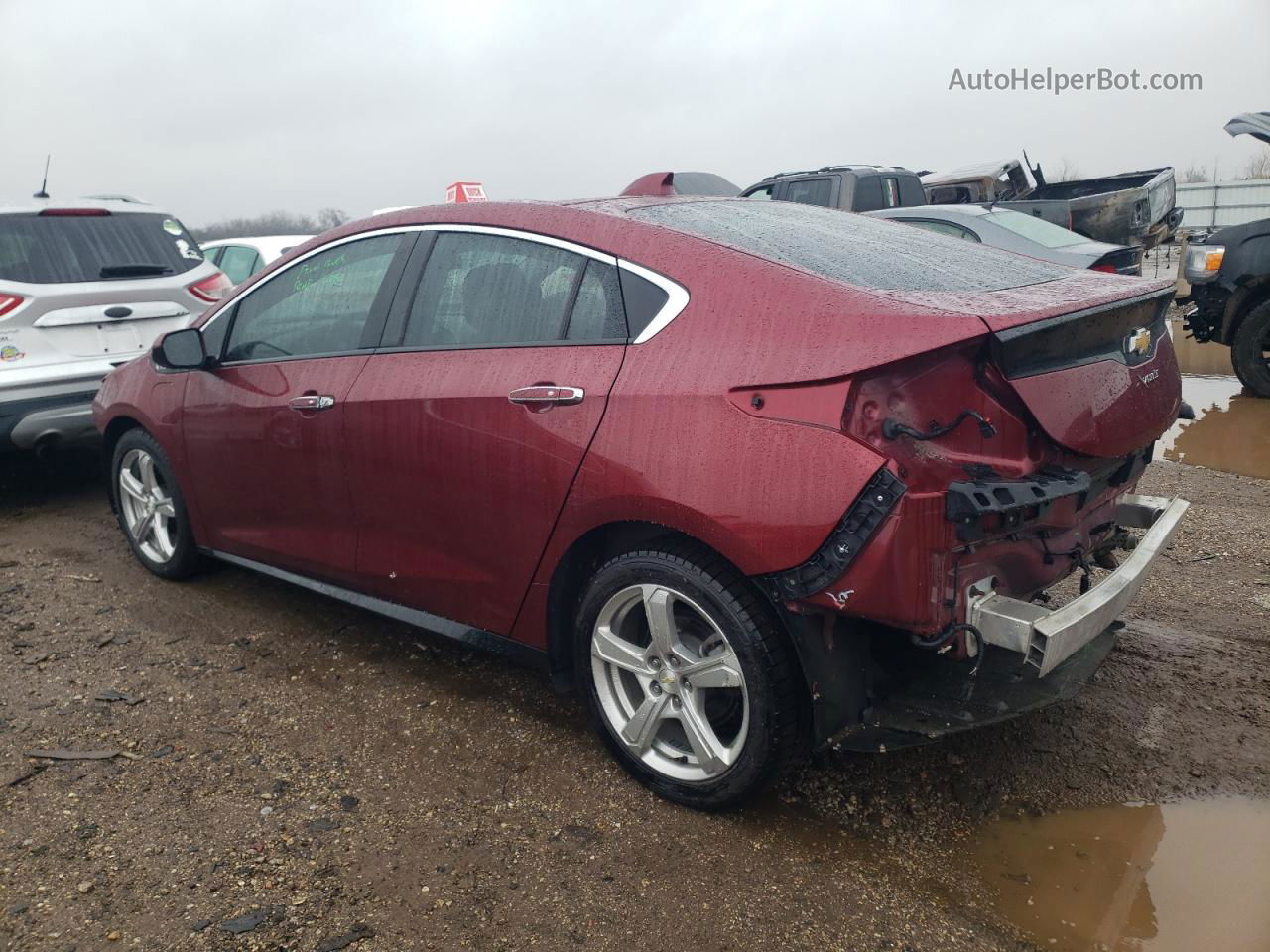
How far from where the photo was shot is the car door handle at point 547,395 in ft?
8.74

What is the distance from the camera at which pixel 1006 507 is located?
221 cm

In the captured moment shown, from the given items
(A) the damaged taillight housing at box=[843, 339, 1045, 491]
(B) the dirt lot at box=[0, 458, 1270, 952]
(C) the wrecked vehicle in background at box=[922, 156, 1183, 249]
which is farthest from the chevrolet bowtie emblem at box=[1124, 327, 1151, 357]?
(C) the wrecked vehicle in background at box=[922, 156, 1183, 249]

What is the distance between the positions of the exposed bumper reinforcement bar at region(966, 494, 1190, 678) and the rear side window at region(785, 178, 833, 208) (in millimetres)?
9804

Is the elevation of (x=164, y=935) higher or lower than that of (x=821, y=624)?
lower

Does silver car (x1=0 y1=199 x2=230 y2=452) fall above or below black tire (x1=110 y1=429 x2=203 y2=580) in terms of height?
above

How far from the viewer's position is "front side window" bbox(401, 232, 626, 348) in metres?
2.74

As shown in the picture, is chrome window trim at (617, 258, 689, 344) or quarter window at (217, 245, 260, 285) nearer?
chrome window trim at (617, 258, 689, 344)

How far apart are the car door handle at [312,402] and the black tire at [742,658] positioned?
4.17 ft

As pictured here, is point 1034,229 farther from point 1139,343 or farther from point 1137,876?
point 1137,876

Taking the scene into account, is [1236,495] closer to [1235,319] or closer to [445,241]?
[1235,319]

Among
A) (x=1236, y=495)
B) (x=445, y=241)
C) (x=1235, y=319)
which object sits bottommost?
(x=1236, y=495)

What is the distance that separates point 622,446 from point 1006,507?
0.95m

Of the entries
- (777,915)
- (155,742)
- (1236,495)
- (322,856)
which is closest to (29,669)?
(155,742)

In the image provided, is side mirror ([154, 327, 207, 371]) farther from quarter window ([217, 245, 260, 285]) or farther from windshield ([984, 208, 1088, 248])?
windshield ([984, 208, 1088, 248])
